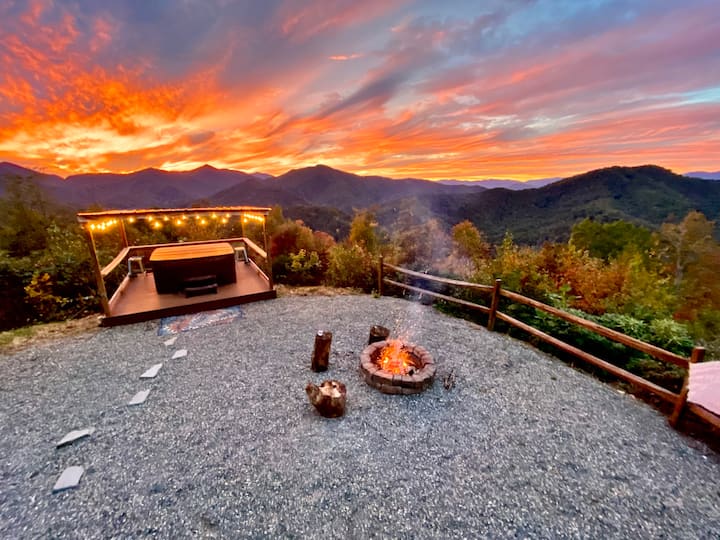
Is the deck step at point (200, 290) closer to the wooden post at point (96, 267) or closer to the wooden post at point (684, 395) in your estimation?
the wooden post at point (96, 267)

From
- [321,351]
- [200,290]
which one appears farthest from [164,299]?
[321,351]

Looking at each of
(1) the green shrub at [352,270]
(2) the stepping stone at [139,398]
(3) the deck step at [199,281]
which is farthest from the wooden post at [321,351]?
(3) the deck step at [199,281]

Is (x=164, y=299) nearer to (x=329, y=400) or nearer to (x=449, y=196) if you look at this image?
(x=329, y=400)

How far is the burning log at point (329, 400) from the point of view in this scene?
3113 millimetres

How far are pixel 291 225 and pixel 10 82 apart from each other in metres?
8.75

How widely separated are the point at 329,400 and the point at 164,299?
5359 millimetres

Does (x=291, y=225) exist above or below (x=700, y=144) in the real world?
below

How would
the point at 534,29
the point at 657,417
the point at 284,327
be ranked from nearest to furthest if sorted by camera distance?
1. the point at 657,417
2. the point at 284,327
3. the point at 534,29

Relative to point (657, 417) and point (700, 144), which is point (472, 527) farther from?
point (700, 144)

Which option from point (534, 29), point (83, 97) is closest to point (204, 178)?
point (83, 97)

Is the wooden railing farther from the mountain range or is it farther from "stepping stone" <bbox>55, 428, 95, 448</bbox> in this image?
the mountain range

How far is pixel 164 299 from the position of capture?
6309 millimetres

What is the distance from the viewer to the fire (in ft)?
12.5

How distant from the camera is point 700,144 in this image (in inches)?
493
